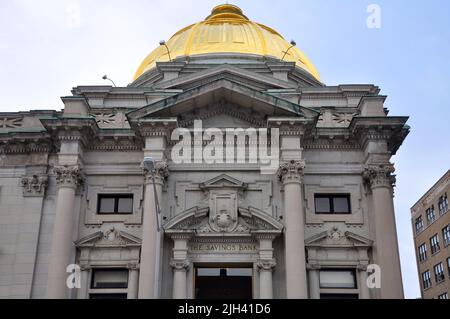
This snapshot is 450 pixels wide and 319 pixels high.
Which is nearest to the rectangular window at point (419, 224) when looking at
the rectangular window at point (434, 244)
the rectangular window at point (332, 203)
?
the rectangular window at point (434, 244)

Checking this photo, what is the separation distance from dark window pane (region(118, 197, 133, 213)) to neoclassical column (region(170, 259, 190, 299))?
133 inches

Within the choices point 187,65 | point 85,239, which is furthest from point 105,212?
point 187,65

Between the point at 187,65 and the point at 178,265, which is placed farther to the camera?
the point at 187,65

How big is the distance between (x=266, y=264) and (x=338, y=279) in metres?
3.17

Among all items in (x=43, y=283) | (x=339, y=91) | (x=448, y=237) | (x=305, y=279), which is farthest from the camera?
(x=448, y=237)

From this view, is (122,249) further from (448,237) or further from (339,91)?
(448,237)

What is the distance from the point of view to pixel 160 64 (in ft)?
112

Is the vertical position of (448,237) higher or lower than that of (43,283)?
higher

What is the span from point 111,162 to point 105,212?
229cm

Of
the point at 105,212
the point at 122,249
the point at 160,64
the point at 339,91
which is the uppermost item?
the point at 160,64

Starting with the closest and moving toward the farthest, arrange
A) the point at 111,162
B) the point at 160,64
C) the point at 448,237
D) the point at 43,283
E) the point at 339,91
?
1. the point at 43,283
2. the point at 111,162
3. the point at 339,91
4. the point at 160,64
5. the point at 448,237

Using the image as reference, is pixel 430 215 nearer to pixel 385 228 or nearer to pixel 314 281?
pixel 385 228

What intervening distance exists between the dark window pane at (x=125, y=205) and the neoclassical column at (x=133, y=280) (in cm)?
260

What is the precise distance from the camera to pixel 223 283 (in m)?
25.6
